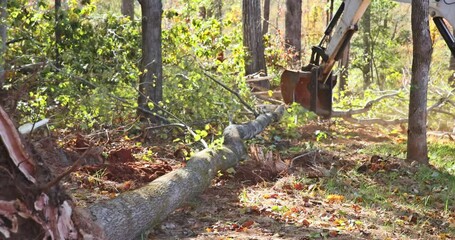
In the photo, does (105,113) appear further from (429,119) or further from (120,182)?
(429,119)

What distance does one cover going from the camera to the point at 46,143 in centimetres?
575

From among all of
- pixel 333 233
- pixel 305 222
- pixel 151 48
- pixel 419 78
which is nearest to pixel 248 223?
pixel 305 222

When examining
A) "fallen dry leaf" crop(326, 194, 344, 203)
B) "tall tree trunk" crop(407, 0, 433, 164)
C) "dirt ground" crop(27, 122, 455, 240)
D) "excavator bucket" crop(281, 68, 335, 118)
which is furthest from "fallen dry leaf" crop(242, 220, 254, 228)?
"excavator bucket" crop(281, 68, 335, 118)

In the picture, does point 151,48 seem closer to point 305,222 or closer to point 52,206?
point 305,222

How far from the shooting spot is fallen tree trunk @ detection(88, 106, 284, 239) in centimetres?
407

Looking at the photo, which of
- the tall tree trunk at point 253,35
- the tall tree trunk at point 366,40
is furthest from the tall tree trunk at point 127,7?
the tall tree trunk at point 366,40

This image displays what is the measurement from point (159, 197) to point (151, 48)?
4.48 meters

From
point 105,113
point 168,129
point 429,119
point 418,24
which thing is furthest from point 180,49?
point 429,119

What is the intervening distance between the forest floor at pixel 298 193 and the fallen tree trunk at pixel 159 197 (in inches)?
7.4

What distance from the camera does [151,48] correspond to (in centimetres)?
894

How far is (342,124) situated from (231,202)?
8227 mm

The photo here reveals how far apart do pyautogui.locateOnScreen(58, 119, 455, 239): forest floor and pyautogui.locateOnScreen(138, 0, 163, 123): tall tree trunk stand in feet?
3.37

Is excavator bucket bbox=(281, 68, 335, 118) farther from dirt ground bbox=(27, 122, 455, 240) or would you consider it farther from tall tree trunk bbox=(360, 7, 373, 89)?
tall tree trunk bbox=(360, 7, 373, 89)

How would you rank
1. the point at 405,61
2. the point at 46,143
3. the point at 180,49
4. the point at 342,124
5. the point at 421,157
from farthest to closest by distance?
the point at 405,61
the point at 342,124
the point at 180,49
the point at 421,157
the point at 46,143
